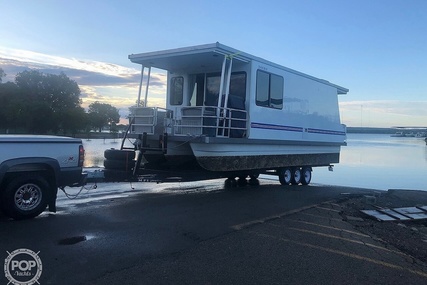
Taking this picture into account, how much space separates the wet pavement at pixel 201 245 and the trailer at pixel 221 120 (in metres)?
1.43

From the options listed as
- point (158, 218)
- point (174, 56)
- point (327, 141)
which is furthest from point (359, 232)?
point (327, 141)

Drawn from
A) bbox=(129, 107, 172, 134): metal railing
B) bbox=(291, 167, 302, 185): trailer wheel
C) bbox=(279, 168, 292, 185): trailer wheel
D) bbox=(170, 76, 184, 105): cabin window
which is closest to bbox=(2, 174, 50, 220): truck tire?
bbox=(129, 107, 172, 134): metal railing

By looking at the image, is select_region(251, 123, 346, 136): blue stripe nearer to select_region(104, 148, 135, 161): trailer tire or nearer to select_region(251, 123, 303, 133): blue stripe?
select_region(251, 123, 303, 133): blue stripe

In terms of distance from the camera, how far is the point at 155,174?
9547 mm

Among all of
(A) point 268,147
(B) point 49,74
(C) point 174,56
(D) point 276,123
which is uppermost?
(B) point 49,74

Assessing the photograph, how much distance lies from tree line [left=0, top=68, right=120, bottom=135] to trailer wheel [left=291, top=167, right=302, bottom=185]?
40.2m

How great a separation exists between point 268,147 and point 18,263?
27.0 ft

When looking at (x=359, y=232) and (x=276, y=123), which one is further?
(x=276, y=123)

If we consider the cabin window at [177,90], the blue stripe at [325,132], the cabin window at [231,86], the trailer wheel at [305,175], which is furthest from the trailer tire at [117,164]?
the trailer wheel at [305,175]

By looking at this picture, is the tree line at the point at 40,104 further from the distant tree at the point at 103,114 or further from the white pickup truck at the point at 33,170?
the white pickup truck at the point at 33,170

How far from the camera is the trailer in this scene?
31.5 ft

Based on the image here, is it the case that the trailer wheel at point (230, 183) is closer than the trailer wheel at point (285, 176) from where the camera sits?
Yes

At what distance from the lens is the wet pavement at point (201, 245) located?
15.1ft

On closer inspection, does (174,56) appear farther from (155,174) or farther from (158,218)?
(158,218)
